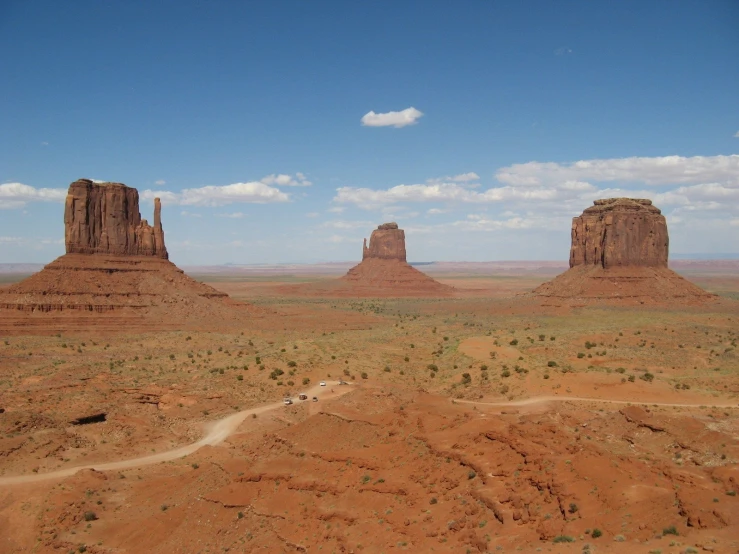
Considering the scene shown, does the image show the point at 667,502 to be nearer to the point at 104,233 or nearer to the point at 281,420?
the point at 281,420

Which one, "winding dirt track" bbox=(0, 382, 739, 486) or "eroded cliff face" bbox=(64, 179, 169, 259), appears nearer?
"winding dirt track" bbox=(0, 382, 739, 486)

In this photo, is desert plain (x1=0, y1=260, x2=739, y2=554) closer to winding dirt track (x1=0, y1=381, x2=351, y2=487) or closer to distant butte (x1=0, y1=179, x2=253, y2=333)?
winding dirt track (x1=0, y1=381, x2=351, y2=487)

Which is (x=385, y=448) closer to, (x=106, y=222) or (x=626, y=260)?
(x=106, y=222)

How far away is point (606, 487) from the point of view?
53.4 ft

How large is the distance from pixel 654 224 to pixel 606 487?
8304 centimetres

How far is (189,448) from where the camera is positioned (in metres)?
30.1

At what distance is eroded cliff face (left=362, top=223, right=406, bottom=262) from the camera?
536 feet

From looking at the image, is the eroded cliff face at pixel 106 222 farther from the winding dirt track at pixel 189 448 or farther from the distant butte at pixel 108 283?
the winding dirt track at pixel 189 448

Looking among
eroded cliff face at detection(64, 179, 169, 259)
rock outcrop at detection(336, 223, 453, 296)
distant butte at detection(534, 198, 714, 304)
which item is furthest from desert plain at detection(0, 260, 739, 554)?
rock outcrop at detection(336, 223, 453, 296)

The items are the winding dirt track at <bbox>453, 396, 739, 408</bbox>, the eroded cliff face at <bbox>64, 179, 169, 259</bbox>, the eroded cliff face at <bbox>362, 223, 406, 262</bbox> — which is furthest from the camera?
the eroded cliff face at <bbox>362, 223, 406, 262</bbox>

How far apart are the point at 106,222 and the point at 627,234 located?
7603 cm

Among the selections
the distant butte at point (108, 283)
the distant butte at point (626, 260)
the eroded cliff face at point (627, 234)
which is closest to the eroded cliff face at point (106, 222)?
the distant butte at point (108, 283)

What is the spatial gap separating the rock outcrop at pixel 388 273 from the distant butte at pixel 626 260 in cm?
5963

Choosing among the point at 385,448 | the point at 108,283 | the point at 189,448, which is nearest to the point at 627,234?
the point at 108,283
